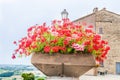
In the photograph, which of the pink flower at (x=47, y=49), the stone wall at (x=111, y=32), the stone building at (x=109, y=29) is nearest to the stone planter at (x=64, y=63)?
the pink flower at (x=47, y=49)

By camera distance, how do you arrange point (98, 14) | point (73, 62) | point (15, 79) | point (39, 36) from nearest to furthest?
point (73, 62) < point (39, 36) < point (15, 79) < point (98, 14)

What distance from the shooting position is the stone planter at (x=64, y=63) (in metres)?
3.13

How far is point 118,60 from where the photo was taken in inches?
984

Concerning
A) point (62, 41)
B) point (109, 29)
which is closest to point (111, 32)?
point (109, 29)

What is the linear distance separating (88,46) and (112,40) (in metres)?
21.7

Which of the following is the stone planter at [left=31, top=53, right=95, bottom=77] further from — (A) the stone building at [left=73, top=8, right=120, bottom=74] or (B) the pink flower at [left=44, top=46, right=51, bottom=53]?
(A) the stone building at [left=73, top=8, right=120, bottom=74]

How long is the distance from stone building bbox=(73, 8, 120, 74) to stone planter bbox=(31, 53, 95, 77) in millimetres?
19866

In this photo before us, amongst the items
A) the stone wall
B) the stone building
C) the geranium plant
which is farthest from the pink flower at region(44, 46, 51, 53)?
the stone wall

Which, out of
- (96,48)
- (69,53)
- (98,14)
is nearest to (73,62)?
(69,53)

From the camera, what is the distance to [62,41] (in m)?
3.22

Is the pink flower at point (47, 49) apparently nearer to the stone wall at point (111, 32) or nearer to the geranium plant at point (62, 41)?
the geranium plant at point (62, 41)

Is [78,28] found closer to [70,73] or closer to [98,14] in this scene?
[70,73]

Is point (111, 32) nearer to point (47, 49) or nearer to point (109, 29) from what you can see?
point (109, 29)

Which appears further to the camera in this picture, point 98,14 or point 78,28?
point 98,14
